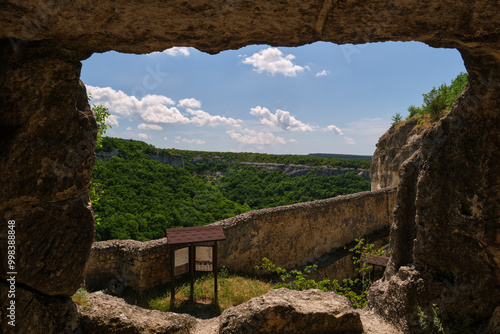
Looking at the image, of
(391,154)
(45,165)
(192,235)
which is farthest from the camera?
(391,154)

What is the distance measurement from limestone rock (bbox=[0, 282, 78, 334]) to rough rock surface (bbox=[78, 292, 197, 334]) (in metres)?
0.25

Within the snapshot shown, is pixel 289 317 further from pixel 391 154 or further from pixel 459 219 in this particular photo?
pixel 391 154

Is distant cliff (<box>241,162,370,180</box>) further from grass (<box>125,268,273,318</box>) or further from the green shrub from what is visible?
grass (<box>125,268,273,318</box>)

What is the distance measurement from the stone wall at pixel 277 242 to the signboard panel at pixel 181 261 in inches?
25.1

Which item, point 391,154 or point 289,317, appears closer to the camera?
point 289,317

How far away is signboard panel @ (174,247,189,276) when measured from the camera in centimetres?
655

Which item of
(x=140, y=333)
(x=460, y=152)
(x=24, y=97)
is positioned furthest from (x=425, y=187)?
(x=24, y=97)

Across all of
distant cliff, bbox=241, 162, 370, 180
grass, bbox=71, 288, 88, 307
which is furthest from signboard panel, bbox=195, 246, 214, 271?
distant cliff, bbox=241, 162, 370, 180

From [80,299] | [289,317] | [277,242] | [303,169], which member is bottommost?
[277,242]

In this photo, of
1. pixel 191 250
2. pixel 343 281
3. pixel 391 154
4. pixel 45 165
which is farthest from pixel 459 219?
pixel 391 154

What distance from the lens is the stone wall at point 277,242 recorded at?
6.85 meters

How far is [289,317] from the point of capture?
12.3 feet

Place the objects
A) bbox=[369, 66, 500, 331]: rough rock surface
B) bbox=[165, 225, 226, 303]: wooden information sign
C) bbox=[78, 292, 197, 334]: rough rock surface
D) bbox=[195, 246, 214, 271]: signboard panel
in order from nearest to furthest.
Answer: bbox=[78, 292, 197, 334]: rough rock surface → bbox=[369, 66, 500, 331]: rough rock surface → bbox=[165, 225, 226, 303]: wooden information sign → bbox=[195, 246, 214, 271]: signboard panel

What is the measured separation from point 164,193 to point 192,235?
49.0ft
